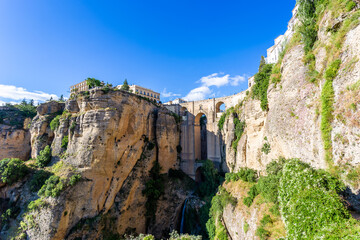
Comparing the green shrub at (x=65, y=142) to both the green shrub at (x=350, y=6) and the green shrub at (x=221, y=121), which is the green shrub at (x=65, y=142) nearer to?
A: the green shrub at (x=221, y=121)

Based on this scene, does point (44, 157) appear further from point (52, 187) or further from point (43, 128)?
point (52, 187)

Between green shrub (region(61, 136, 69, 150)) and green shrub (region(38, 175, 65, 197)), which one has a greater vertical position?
green shrub (region(61, 136, 69, 150))

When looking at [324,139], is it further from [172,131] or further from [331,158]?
[172,131]

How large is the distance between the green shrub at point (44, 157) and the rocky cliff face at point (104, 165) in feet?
2.31

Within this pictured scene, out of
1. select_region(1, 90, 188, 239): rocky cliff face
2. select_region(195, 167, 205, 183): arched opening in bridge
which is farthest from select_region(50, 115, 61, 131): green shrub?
select_region(195, 167, 205, 183): arched opening in bridge

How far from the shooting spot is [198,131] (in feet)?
112

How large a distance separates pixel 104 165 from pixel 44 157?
867 centimetres

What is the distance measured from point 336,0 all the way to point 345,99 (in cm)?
769

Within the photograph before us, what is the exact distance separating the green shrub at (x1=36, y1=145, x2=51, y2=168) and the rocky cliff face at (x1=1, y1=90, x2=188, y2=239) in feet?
2.31

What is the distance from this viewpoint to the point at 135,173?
2631 centimetres

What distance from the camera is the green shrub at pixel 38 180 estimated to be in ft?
65.8

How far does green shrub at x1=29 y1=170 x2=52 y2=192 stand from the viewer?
790 inches

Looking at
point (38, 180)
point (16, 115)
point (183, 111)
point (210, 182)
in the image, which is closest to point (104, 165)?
point (38, 180)

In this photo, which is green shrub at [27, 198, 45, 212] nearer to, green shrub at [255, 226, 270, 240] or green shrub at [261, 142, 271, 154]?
green shrub at [255, 226, 270, 240]
